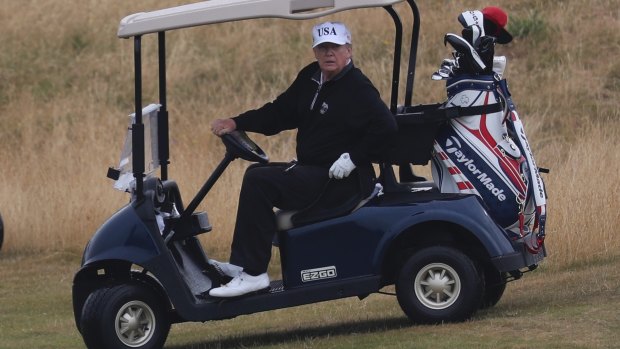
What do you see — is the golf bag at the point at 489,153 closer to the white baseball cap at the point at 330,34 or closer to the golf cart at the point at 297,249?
the golf cart at the point at 297,249

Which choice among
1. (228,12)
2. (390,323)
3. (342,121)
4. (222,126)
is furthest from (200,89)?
(228,12)

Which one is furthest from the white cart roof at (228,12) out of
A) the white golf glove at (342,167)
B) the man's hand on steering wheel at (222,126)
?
the white golf glove at (342,167)

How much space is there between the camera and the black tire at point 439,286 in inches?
300

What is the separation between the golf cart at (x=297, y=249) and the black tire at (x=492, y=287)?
135mm

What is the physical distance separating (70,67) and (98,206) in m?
10.3

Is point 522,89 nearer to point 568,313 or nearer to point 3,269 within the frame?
point 3,269

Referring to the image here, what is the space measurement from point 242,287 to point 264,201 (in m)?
0.48

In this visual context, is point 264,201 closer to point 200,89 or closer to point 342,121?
point 342,121

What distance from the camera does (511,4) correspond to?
75.9 feet

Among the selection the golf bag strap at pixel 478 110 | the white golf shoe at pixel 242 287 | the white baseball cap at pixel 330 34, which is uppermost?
the white baseball cap at pixel 330 34

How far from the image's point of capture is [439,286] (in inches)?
303

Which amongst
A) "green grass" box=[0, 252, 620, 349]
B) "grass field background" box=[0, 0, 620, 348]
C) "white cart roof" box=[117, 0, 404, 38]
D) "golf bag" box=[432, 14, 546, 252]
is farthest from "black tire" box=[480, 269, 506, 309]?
"white cart roof" box=[117, 0, 404, 38]

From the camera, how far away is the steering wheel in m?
7.54

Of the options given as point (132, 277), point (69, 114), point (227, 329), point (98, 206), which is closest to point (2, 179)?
point (98, 206)
